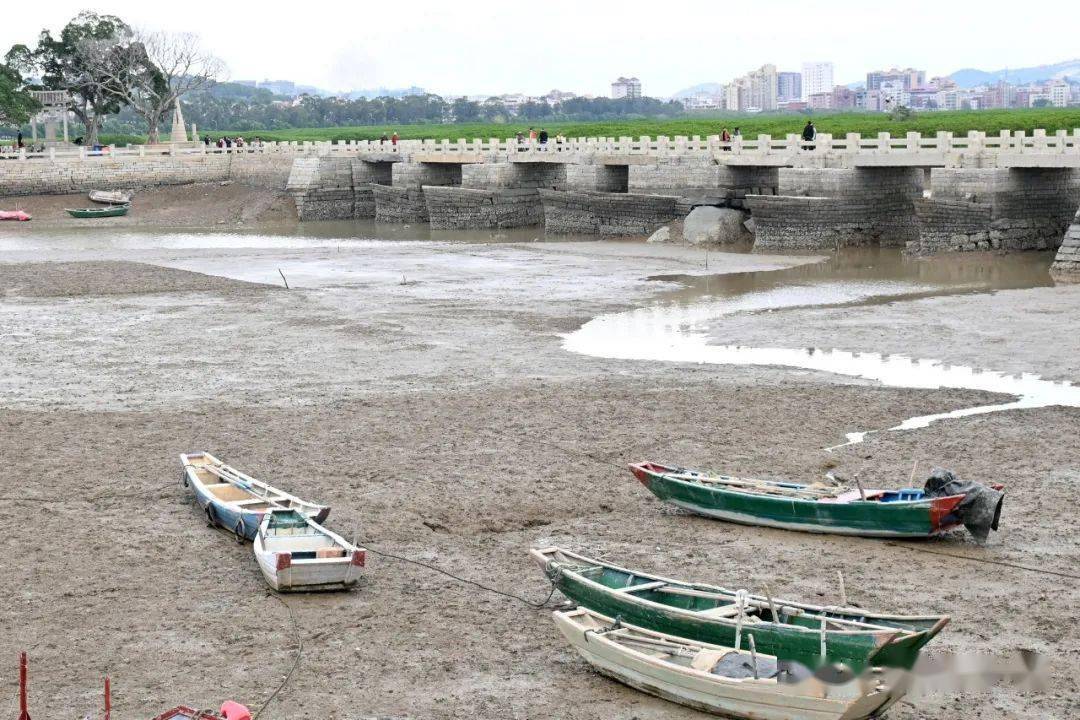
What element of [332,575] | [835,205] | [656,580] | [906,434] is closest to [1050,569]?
[656,580]

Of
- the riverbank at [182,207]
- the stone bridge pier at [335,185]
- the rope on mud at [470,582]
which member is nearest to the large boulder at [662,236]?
the stone bridge pier at [335,185]

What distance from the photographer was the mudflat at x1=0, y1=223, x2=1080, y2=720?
38.4ft

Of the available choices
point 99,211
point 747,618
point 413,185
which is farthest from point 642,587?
point 99,211

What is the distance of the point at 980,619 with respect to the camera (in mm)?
12578

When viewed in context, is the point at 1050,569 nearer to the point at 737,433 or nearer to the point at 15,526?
the point at 737,433

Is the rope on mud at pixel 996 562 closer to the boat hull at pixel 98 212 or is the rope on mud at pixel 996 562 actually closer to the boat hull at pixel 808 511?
the boat hull at pixel 808 511

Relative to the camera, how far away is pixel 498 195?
58.8m

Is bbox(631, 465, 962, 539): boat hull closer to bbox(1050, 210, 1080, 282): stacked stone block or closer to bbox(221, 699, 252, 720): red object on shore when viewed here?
bbox(221, 699, 252, 720): red object on shore

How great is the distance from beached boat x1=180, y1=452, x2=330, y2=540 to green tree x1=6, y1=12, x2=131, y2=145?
78072 millimetres

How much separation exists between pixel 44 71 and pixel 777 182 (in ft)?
195

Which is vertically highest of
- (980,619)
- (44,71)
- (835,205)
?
(44,71)

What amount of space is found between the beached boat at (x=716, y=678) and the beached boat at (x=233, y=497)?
439 centimetres

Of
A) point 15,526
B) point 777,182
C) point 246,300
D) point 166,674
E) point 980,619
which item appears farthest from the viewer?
point 777,182

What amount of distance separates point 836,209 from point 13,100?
5750cm
